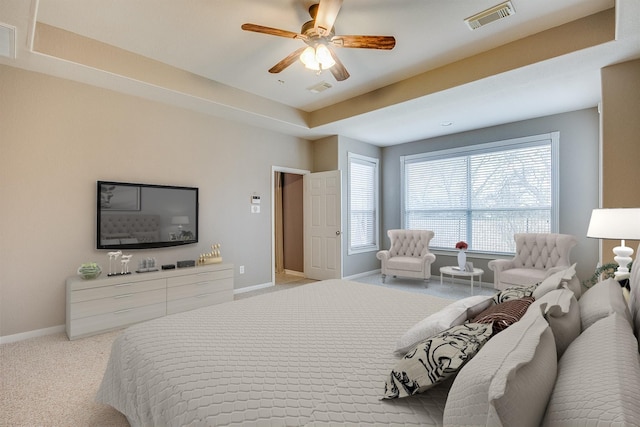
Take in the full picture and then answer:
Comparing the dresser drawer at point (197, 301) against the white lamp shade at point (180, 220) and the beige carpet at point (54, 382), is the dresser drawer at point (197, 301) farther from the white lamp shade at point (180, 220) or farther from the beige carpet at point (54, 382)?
the white lamp shade at point (180, 220)

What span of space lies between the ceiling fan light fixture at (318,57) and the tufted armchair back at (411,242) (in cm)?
362

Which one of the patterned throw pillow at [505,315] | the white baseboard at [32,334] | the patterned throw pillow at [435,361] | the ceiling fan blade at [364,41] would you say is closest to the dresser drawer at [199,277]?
the white baseboard at [32,334]

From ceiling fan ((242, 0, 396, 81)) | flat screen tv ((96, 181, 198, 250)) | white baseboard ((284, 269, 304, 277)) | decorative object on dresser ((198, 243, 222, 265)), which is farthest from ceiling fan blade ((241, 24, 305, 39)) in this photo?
white baseboard ((284, 269, 304, 277))

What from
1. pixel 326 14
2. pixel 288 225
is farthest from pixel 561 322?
pixel 288 225

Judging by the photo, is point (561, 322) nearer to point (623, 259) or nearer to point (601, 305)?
point (601, 305)

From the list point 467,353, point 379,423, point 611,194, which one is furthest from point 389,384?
point 611,194

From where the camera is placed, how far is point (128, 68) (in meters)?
3.22

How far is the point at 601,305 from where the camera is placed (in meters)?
1.27

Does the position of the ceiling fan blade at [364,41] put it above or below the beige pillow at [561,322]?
above

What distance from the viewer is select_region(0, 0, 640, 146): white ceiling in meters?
2.56

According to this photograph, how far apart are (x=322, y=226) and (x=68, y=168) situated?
3645 mm

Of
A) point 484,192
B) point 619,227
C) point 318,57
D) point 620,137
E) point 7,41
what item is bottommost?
point 619,227

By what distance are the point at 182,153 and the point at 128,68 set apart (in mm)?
1169

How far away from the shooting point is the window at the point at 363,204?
5.96 meters
